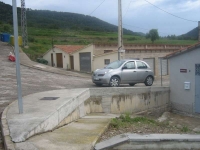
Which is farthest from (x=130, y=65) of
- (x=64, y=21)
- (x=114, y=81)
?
(x=64, y=21)

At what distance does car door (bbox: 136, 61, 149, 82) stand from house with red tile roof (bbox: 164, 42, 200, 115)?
1559 millimetres

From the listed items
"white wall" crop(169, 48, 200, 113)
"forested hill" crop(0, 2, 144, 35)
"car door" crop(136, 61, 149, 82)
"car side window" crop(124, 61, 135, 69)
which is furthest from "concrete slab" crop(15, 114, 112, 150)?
"forested hill" crop(0, 2, 144, 35)

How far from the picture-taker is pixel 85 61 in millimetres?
29688

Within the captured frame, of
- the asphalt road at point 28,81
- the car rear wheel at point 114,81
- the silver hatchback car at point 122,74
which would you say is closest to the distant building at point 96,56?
the asphalt road at point 28,81

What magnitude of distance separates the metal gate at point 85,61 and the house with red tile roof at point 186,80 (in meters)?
13.9

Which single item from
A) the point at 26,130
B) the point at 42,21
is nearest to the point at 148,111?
the point at 26,130

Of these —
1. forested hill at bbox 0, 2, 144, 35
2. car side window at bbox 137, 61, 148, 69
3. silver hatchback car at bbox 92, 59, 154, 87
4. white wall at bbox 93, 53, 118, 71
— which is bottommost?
silver hatchback car at bbox 92, 59, 154, 87

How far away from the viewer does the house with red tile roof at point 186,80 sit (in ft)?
48.5

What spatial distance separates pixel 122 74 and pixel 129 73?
1.69 ft

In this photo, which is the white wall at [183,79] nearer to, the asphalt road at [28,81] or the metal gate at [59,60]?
the asphalt road at [28,81]

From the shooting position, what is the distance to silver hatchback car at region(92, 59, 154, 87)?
601 inches

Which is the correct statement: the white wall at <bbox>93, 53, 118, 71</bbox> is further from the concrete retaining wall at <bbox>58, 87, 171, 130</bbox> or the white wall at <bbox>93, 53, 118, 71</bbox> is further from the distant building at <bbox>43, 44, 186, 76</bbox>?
the concrete retaining wall at <bbox>58, 87, 171, 130</bbox>

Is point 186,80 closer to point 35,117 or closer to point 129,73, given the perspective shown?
point 129,73

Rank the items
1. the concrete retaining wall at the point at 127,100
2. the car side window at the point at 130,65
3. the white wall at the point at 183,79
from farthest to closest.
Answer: the car side window at the point at 130,65
the white wall at the point at 183,79
the concrete retaining wall at the point at 127,100
